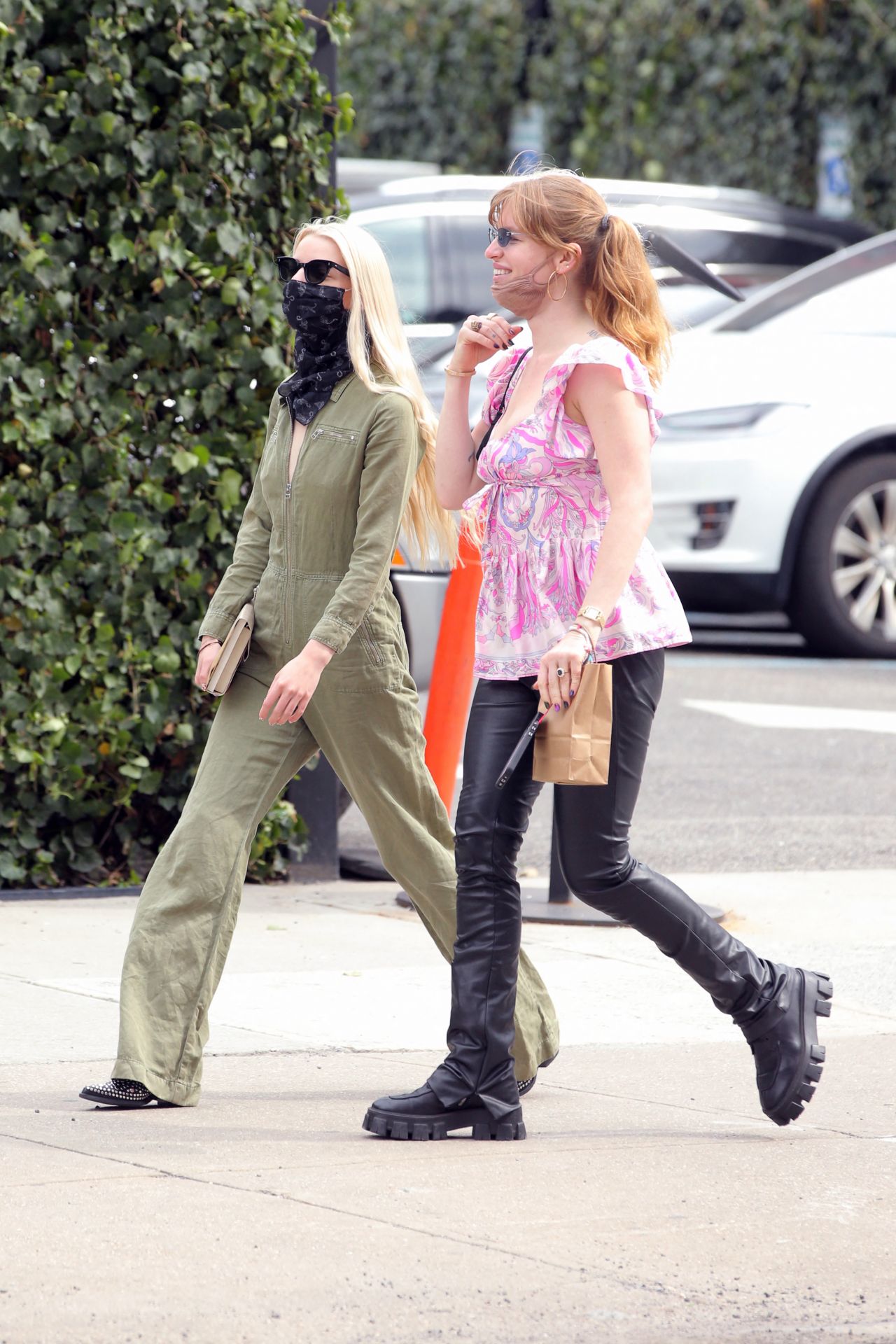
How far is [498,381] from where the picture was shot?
4.65 meters

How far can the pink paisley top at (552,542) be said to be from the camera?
4.40m

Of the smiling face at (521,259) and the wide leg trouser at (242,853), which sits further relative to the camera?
the wide leg trouser at (242,853)

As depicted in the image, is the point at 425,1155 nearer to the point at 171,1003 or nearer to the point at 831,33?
the point at 171,1003

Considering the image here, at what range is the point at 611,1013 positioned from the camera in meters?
5.73

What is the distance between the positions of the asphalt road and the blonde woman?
3.04 meters

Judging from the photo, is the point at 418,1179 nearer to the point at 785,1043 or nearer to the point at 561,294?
the point at 785,1043

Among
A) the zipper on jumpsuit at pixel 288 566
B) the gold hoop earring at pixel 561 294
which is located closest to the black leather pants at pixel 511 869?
the zipper on jumpsuit at pixel 288 566

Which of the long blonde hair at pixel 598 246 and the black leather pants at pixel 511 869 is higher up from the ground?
the long blonde hair at pixel 598 246

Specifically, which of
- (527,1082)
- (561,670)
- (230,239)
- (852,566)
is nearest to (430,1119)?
(527,1082)

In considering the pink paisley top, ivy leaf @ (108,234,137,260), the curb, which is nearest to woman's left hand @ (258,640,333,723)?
the pink paisley top

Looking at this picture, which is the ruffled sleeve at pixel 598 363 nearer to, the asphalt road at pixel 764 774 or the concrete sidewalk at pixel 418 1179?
the concrete sidewalk at pixel 418 1179

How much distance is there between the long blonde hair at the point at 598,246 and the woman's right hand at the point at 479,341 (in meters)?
0.18

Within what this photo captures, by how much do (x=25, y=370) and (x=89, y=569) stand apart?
0.61 metres

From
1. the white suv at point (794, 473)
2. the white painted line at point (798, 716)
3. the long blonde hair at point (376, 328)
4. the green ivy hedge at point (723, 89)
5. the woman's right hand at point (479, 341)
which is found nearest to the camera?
the woman's right hand at point (479, 341)
